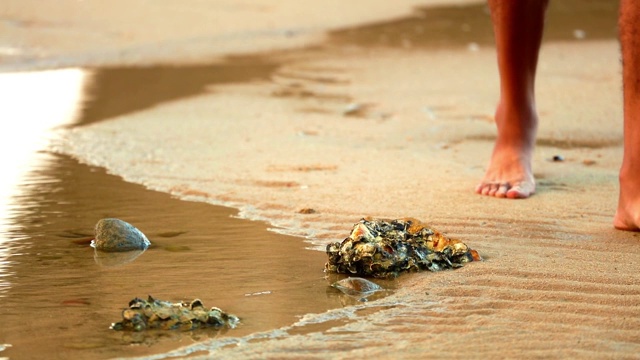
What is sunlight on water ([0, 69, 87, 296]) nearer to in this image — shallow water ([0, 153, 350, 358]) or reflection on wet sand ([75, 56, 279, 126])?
shallow water ([0, 153, 350, 358])

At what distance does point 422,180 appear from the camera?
3906 mm

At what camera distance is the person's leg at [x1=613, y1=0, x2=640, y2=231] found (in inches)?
126

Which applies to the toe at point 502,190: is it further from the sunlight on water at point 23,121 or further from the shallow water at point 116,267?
the sunlight on water at point 23,121

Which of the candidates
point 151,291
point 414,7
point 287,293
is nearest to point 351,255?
point 287,293

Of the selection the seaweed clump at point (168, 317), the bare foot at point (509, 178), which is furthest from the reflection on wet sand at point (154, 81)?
the seaweed clump at point (168, 317)

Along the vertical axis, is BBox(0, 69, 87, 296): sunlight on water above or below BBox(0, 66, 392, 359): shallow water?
above

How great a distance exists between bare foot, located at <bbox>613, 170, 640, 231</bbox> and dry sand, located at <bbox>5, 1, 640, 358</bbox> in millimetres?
49

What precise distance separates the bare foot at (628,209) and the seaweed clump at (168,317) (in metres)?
1.44

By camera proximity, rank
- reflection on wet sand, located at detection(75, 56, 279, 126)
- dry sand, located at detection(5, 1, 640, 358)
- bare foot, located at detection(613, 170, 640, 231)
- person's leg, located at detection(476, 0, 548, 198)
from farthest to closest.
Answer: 1. reflection on wet sand, located at detection(75, 56, 279, 126)
2. person's leg, located at detection(476, 0, 548, 198)
3. bare foot, located at detection(613, 170, 640, 231)
4. dry sand, located at detection(5, 1, 640, 358)

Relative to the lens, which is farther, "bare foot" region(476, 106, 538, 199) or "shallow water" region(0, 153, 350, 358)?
"bare foot" region(476, 106, 538, 199)

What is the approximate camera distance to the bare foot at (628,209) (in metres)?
3.12

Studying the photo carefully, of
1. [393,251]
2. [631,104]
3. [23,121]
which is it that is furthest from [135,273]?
[23,121]

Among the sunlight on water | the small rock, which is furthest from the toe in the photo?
the sunlight on water

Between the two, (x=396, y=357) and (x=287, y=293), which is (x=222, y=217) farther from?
(x=396, y=357)
